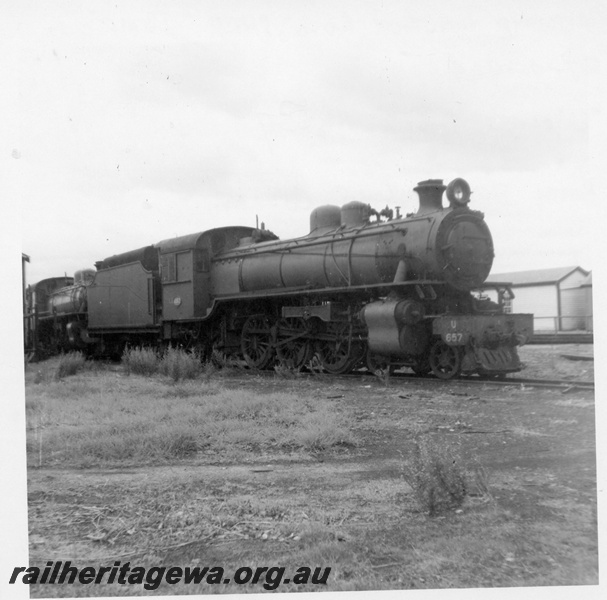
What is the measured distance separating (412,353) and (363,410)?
2.32 meters

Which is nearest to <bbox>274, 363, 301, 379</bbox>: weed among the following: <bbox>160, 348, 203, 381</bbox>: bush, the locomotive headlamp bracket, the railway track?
<bbox>160, 348, 203, 381</bbox>: bush

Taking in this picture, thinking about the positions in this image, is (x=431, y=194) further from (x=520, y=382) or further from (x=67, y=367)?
(x=67, y=367)

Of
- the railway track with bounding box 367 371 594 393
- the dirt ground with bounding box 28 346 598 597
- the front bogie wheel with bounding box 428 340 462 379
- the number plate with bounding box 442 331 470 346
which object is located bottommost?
the dirt ground with bounding box 28 346 598 597

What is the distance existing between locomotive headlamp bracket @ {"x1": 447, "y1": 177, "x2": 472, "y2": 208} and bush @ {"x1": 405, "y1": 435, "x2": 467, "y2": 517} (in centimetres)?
560

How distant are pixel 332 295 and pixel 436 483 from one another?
6747mm

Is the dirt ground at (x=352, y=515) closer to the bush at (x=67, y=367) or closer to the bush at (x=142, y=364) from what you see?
the bush at (x=67, y=367)

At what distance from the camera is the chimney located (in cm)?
930

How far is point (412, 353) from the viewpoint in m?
8.84

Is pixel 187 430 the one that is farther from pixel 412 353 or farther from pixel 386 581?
pixel 412 353

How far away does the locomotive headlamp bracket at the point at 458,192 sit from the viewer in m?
8.92

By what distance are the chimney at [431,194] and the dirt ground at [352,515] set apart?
4566mm

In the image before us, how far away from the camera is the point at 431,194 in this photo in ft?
30.8

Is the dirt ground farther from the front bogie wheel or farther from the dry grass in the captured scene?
the front bogie wheel

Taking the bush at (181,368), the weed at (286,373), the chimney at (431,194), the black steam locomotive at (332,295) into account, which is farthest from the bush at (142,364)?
the chimney at (431,194)
